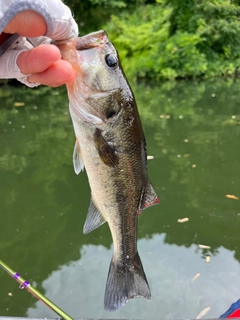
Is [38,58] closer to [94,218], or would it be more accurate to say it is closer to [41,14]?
[41,14]

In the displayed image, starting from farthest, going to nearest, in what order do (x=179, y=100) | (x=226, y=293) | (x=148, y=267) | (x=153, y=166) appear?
(x=179, y=100), (x=153, y=166), (x=148, y=267), (x=226, y=293)

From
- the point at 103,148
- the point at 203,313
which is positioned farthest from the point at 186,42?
the point at 103,148

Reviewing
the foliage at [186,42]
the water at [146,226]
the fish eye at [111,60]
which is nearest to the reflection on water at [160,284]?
the water at [146,226]

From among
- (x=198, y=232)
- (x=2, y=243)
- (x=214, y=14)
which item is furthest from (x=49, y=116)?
(x=214, y=14)

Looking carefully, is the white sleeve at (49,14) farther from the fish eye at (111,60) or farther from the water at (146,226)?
the water at (146,226)

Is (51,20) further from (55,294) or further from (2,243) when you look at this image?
(2,243)

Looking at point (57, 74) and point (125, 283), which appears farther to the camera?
point (125, 283)
